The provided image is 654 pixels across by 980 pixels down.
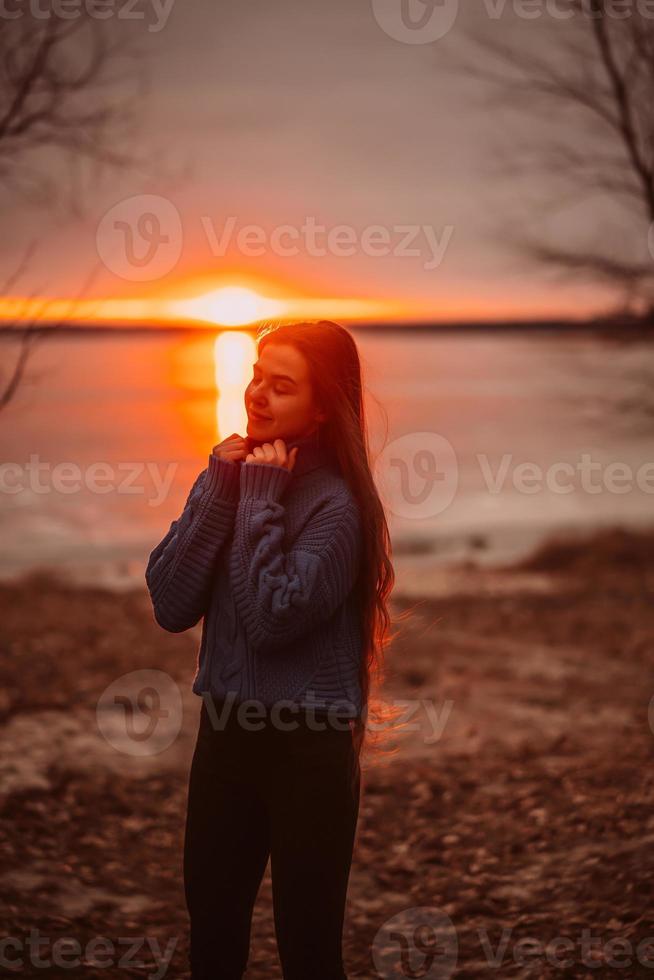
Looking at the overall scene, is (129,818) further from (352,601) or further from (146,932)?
(352,601)

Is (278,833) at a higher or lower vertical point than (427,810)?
higher

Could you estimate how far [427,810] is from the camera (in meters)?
5.48

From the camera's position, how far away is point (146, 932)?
13.4 ft

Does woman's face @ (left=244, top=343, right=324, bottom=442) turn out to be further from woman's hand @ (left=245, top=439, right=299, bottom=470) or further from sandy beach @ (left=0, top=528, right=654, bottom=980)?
sandy beach @ (left=0, top=528, right=654, bottom=980)

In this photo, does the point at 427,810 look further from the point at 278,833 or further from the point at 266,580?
the point at 266,580

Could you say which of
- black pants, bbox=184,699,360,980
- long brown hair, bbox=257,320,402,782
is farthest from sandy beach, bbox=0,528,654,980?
black pants, bbox=184,699,360,980

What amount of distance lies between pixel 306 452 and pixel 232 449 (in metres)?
0.21

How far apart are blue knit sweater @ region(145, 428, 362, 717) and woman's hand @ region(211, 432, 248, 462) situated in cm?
2

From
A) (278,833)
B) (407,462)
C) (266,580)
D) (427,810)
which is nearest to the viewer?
(266,580)

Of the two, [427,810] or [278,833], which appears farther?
[427,810]

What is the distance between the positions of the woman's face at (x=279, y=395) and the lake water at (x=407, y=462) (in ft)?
0.87

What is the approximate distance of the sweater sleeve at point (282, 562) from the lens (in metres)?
2.35

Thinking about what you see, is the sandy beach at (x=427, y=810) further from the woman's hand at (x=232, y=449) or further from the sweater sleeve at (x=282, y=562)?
the woman's hand at (x=232, y=449)

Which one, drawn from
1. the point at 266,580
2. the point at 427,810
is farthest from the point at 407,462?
the point at 266,580
